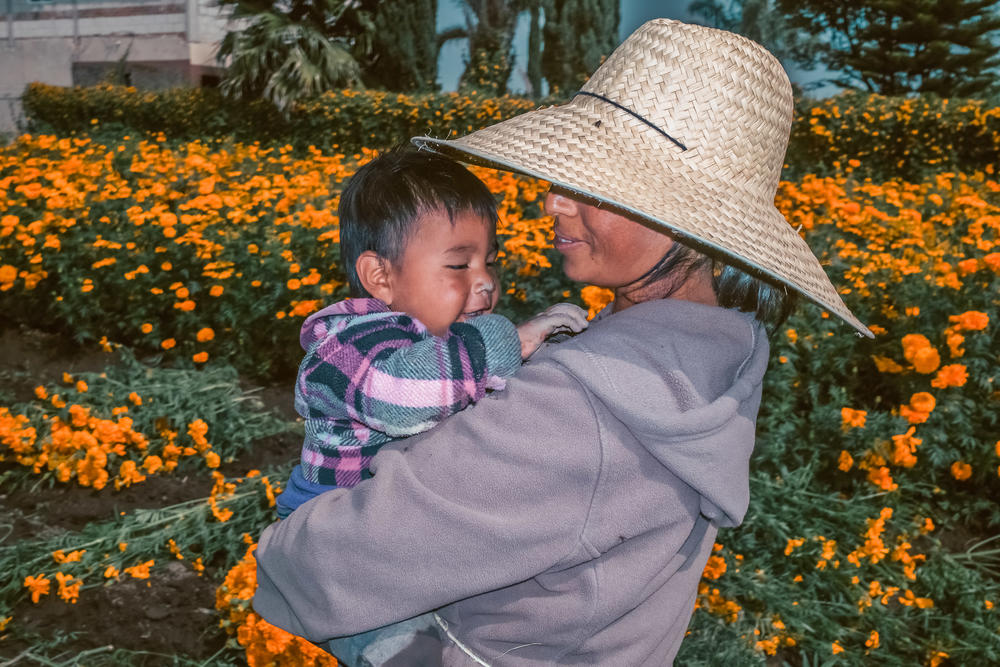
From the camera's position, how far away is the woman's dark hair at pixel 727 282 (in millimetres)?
1368

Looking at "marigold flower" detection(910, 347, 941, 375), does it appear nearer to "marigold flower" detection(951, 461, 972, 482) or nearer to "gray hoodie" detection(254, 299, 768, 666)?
"marigold flower" detection(951, 461, 972, 482)

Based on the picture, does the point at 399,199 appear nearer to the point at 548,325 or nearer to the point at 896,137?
the point at 548,325

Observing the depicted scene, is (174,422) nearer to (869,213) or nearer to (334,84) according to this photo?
(869,213)

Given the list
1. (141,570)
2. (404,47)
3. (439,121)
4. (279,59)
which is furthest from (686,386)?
(404,47)

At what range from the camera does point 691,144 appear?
4.29ft

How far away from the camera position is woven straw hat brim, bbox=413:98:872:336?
121 cm

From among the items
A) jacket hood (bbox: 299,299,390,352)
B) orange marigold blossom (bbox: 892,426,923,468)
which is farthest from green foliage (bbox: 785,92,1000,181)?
jacket hood (bbox: 299,299,390,352)

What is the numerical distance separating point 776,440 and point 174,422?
264cm

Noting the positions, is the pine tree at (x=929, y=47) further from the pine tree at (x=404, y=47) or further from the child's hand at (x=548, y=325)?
the child's hand at (x=548, y=325)

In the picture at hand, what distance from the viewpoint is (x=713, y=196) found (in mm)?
1279

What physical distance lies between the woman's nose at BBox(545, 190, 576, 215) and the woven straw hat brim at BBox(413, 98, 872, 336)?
9 centimetres

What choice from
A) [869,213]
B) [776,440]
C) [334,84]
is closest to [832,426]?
[776,440]

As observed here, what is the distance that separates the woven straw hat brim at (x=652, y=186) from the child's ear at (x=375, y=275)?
347mm

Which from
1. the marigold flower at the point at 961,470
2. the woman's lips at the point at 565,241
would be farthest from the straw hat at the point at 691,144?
the marigold flower at the point at 961,470
